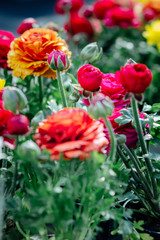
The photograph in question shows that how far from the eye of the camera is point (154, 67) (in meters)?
1.29

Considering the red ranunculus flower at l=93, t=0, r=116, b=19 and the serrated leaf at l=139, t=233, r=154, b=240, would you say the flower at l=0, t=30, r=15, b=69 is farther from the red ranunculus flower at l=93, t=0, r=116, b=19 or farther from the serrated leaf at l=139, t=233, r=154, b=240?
the red ranunculus flower at l=93, t=0, r=116, b=19

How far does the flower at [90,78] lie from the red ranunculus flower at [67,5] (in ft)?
3.19

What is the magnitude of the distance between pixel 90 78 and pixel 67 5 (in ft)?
3.23

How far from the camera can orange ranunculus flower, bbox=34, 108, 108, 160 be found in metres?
0.36

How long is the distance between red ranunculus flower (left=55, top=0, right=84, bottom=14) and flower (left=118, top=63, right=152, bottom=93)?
1.03 m

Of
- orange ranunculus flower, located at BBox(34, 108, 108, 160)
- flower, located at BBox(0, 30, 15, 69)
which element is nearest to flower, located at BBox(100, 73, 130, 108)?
orange ranunculus flower, located at BBox(34, 108, 108, 160)

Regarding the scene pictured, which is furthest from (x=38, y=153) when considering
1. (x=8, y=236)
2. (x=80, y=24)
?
(x=80, y=24)

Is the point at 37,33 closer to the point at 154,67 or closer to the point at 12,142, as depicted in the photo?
the point at 12,142

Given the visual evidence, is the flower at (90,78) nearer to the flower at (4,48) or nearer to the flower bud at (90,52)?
the flower bud at (90,52)

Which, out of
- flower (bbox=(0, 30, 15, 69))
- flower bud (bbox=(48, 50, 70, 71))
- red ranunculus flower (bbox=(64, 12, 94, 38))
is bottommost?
flower bud (bbox=(48, 50, 70, 71))

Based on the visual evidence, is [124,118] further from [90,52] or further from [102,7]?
[102,7]

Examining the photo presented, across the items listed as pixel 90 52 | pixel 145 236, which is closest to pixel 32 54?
pixel 90 52

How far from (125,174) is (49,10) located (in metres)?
3.13

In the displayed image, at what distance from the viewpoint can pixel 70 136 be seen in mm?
370
